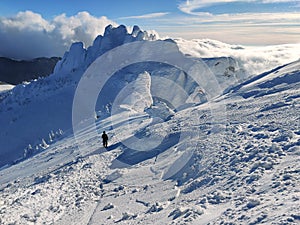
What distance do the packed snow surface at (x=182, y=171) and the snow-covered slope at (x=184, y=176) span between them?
0.13 ft

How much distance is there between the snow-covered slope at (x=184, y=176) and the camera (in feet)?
34.8

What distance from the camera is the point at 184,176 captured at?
14523 mm

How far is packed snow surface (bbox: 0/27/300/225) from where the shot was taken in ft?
35.2

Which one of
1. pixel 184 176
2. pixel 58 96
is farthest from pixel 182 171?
pixel 58 96

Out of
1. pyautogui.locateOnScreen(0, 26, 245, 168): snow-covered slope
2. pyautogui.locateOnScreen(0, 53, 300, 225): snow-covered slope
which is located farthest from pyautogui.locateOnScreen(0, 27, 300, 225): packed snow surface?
pyautogui.locateOnScreen(0, 26, 245, 168): snow-covered slope

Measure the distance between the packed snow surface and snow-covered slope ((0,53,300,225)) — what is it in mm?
41

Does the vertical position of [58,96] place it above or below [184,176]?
above

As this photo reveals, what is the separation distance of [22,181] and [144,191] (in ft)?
31.9

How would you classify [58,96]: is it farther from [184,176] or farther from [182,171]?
[184,176]

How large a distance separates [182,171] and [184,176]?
0.66 metres

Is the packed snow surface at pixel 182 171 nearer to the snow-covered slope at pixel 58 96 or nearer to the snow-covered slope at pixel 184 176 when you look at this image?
the snow-covered slope at pixel 184 176

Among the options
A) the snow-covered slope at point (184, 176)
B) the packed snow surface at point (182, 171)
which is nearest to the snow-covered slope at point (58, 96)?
the packed snow surface at point (182, 171)

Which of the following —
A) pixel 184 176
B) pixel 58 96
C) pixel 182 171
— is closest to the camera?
pixel 184 176

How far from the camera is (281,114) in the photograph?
61.7ft
